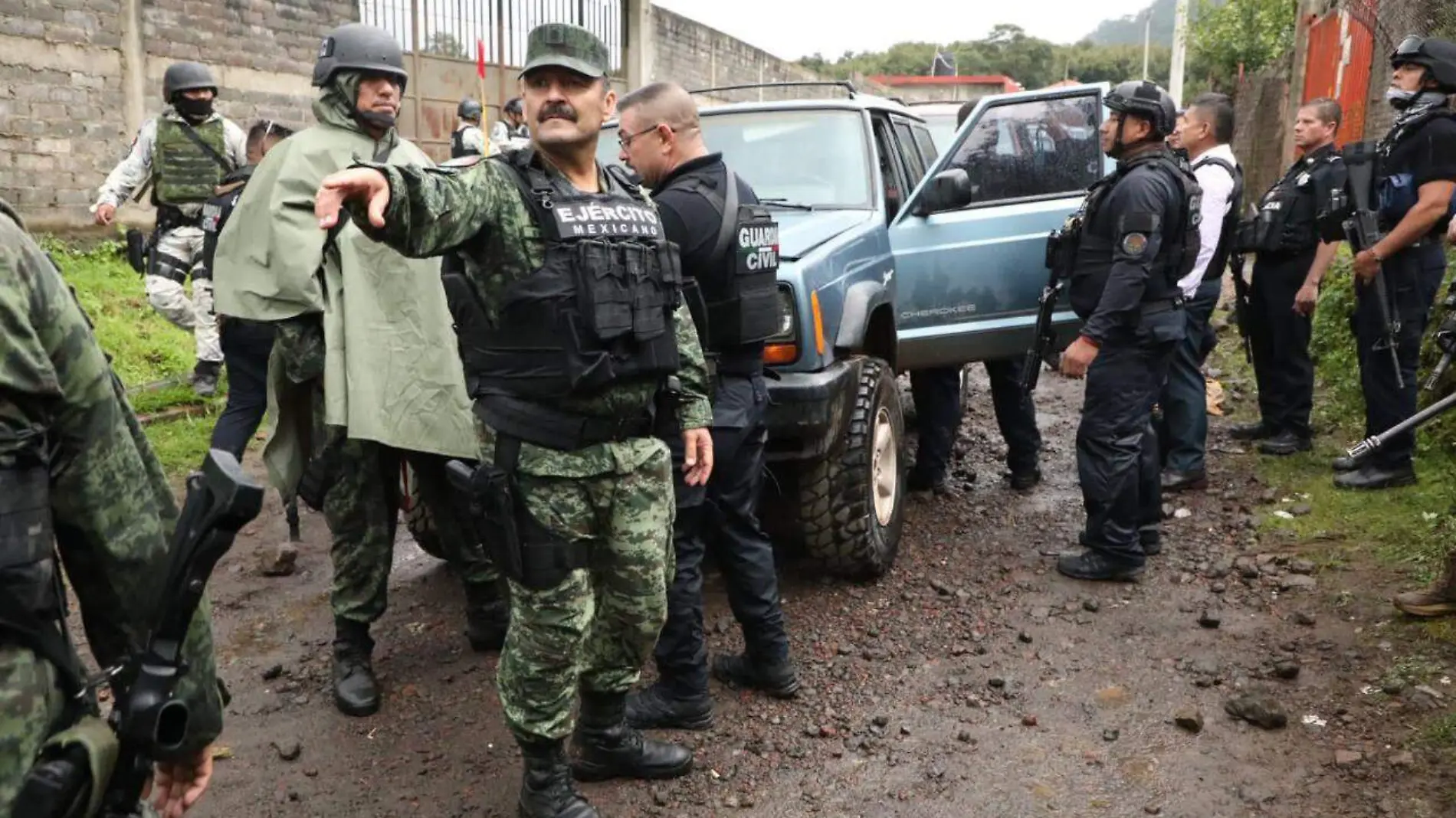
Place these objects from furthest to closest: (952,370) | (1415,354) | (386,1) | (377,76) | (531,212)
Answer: (386,1) < (952,370) < (1415,354) < (377,76) < (531,212)

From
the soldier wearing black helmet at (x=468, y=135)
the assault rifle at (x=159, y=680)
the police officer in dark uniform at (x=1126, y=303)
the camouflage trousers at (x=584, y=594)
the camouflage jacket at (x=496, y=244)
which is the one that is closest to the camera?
the assault rifle at (x=159, y=680)

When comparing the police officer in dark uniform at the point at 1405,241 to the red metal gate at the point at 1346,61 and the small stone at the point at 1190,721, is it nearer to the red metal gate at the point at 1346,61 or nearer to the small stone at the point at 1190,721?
the small stone at the point at 1190,721

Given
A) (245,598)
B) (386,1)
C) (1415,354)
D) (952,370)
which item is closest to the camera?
(245,598)

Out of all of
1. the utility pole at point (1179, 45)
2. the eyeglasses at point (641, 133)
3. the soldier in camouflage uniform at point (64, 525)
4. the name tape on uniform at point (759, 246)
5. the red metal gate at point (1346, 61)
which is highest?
the utility pole at point (1179, 45)

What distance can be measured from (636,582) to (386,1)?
1043cm

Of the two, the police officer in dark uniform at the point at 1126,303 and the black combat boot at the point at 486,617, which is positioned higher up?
the police officer in dark uniform at the point at 1126,303

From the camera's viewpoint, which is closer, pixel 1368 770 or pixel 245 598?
pixel 1368 770

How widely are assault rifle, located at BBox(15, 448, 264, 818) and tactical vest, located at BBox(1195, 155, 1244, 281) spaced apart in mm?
5039

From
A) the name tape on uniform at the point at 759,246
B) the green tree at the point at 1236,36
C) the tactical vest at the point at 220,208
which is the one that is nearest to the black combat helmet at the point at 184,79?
the tactical vest at the point at 220,208

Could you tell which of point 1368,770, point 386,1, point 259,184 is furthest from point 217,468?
point 386,1

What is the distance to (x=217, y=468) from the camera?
55.7 inches

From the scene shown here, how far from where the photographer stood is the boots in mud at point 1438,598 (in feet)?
13.3

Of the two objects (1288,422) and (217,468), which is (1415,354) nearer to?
(1288,422)

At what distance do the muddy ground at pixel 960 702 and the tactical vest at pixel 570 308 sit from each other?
47.1 inches
